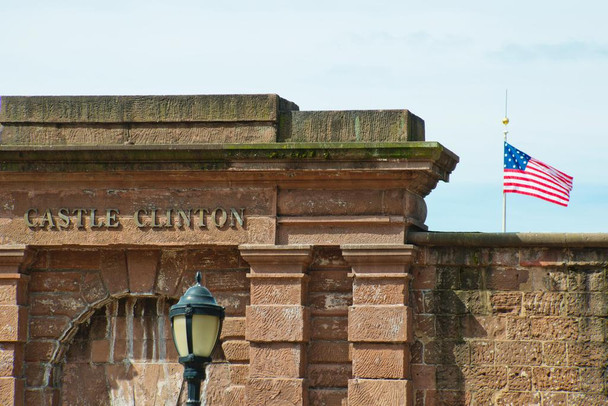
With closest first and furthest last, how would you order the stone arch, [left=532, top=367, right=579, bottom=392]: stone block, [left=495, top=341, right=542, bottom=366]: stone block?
[left=532, top=367, right=579, bottom=392]: stone block → [left=495, top=341, right=542, bottom=366]: stone block → the stone arch

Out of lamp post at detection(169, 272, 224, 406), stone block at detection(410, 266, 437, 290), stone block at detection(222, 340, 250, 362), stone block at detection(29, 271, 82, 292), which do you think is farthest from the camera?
stone block at detection(29, 271, 82, 292)

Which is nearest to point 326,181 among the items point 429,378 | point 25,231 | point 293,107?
point 293,107

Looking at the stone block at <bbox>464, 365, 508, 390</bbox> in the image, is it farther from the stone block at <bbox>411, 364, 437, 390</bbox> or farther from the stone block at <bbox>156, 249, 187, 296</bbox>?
the stone block at <bbox>156, 249, 187, 296</bbox>

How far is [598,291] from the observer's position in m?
15.3

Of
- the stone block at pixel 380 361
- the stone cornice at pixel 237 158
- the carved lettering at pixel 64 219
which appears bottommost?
the stone block at pixel 380 361

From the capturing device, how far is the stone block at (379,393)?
49.6 ft

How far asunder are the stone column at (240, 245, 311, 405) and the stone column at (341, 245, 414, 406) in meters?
0.54

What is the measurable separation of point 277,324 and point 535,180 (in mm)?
6057

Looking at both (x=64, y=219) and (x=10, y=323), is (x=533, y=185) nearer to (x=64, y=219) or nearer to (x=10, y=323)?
(x=64, y=219)

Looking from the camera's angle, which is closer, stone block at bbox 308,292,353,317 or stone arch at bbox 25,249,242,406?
stone block at bbox 308,292,353,317

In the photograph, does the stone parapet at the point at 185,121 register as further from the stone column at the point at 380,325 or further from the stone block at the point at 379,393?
the stone block at the point at 379,393

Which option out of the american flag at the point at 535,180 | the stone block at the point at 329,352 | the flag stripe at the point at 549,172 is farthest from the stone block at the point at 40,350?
the flag stripe at the point at 549,172

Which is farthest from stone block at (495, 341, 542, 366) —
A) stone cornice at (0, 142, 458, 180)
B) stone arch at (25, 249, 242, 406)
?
stone arch at (25, 249, 242, 406)

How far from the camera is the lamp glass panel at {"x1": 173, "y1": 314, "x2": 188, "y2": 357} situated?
12078 millimetres
